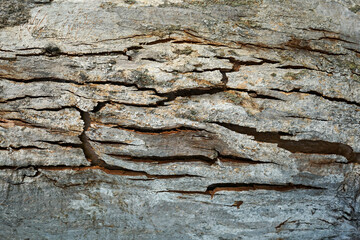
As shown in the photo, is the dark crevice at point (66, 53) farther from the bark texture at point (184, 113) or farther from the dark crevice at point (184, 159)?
the dark crevice at point (184, 159)

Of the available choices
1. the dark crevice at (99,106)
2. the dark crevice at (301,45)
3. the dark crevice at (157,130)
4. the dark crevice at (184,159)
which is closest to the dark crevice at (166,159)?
the dark crevice at (184,159)

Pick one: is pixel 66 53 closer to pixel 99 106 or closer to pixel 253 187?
pixel 99 106

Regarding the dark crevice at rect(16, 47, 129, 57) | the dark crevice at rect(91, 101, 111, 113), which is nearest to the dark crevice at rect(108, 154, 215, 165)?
the dark crevice at rect(91, 101, 111, 113)

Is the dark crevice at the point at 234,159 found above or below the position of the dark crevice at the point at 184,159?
above

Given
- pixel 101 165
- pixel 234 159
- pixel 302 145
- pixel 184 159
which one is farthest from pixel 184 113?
pixel 302 145

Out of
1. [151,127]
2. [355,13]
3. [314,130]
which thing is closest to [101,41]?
[151,127]

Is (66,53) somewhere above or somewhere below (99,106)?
above

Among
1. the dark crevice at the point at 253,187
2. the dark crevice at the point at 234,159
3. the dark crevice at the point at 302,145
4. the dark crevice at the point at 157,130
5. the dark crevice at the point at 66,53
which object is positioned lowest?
the dark crevice at the point at 253,187
